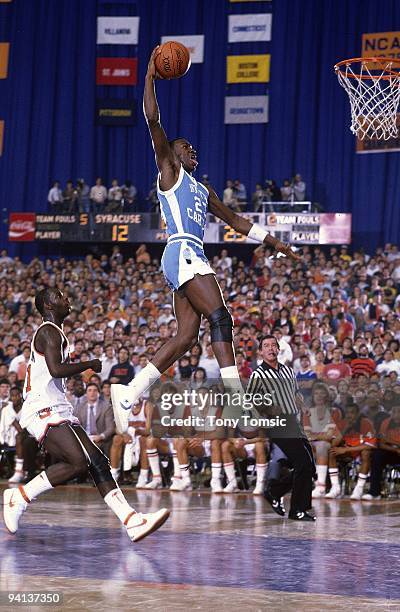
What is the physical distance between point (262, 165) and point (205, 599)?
19.9 m

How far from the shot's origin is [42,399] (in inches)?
281

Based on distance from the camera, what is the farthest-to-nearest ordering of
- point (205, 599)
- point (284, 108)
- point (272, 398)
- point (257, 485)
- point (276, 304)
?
1. point (284, 108)
2. point (276, 304)
3. point (257, 485)
4. point (272, 398)
5. point (205, 599)

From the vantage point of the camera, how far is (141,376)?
5.91 metres

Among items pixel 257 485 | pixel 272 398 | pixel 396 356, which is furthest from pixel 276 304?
pixel 272 398

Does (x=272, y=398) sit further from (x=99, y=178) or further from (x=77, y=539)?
(x=99, y=178)

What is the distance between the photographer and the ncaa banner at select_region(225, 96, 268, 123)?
945 inches

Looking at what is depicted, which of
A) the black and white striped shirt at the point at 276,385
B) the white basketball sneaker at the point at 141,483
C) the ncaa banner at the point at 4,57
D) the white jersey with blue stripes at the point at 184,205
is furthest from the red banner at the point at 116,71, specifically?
the white jersey with blue stripes at the point at 184,205

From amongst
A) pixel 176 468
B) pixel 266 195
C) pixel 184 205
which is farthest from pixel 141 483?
pixel 266 195

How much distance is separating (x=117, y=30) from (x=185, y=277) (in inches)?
801

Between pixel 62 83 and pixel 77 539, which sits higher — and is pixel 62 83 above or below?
above

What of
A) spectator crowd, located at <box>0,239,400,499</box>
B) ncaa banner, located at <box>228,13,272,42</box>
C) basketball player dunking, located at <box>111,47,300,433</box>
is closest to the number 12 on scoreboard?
spectator crowd, located at <box>0,239,400,499</box>

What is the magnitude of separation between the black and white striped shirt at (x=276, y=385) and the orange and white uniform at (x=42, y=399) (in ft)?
7.20

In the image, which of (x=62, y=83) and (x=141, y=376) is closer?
(x=141, y=376)

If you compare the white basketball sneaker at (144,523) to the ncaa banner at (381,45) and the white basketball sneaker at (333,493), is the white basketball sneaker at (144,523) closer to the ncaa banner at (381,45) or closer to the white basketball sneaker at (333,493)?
the white basketball sneaker at (333,493)
